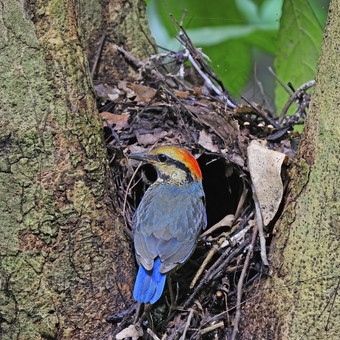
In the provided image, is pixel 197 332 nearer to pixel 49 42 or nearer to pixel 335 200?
pixel 335 200

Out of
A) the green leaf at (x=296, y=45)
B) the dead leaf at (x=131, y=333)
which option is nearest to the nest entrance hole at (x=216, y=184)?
the green leaf at (x=296, y=45)

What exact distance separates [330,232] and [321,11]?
6.46ft

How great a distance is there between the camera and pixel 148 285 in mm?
3109

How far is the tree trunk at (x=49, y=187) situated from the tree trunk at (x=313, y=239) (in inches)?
31.1

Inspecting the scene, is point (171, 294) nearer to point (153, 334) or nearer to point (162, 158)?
point (153, 334)

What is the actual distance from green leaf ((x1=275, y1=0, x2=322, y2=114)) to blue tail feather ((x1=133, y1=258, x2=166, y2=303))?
176cm

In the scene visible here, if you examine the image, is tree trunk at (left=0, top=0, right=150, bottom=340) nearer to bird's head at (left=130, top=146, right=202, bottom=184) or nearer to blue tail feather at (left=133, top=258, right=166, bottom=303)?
blue tail feather at (left=133, top=258, right=166, bottom=303)

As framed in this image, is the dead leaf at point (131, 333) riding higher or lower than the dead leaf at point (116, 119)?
lower

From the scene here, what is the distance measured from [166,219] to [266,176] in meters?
0.72

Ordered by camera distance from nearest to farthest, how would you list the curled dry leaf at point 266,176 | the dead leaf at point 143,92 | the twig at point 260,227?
the twig at point 260,227
the curled dry leaf at point 266,176
the dead leaf at point 143,92

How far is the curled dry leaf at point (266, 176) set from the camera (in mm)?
3111

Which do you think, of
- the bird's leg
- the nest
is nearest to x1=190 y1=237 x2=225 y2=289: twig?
the nest

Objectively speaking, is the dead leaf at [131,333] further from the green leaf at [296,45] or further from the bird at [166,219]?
the green leaf at [296,45]

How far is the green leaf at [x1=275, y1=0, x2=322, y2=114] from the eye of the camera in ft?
13.4
